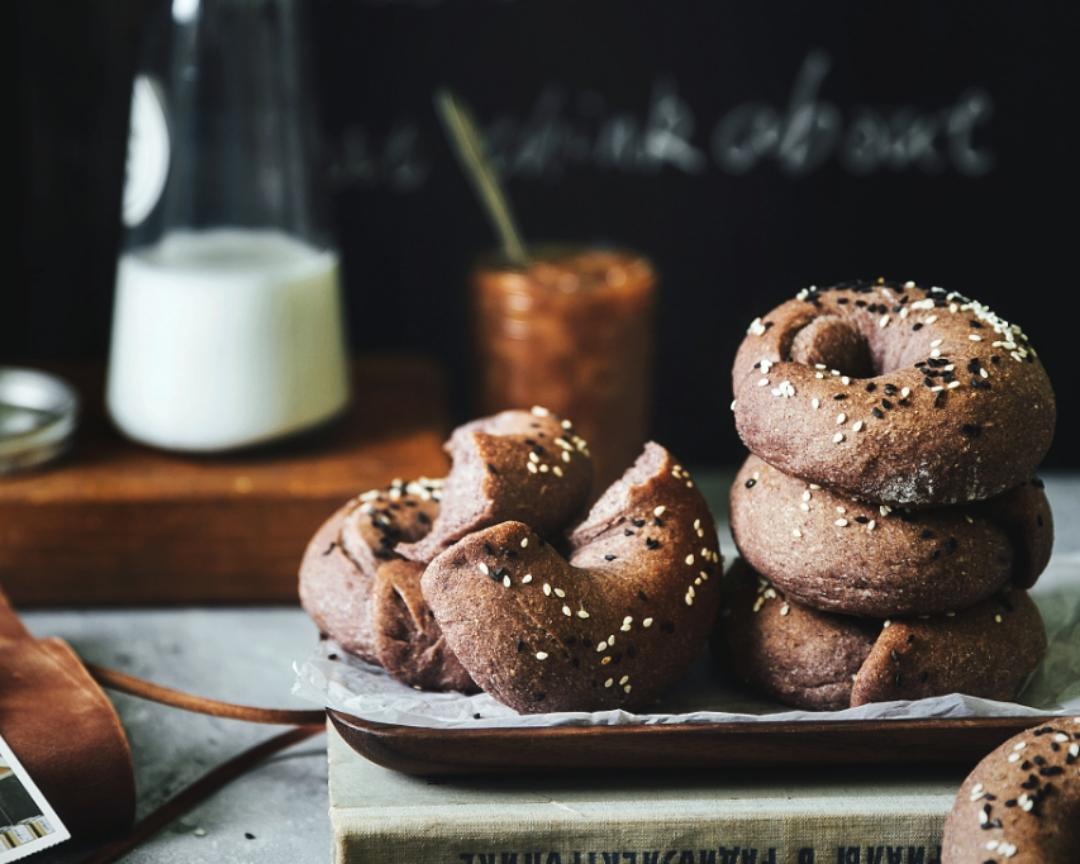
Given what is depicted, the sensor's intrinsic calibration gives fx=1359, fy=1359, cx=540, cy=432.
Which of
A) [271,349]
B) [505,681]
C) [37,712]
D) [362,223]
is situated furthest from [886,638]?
[362,223]

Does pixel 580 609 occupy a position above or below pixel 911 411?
below

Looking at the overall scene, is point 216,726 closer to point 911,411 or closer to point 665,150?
point 911,411

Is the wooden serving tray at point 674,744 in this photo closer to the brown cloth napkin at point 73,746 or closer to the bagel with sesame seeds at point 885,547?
the bagel with sesame seeds at point 885,547

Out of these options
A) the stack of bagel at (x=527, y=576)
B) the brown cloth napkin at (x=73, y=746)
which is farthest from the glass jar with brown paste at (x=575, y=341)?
the brown cloth napkin at (x=73, y=746)

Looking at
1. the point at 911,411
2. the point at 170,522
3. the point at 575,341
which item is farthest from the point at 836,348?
the point at 170,522

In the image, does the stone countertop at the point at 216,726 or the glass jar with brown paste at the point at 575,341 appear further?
the glass jar with brown paste at the point at 575,341

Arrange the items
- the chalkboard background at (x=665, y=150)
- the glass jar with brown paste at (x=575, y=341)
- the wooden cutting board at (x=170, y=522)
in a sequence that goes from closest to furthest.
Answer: the wooden cutting board at (x=170, y=522) → the glass jar with brown paste at (x=575, y=341) → the chalkboard background at (x=665, y=150)

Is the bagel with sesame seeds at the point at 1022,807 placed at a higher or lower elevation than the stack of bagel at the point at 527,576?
lower
